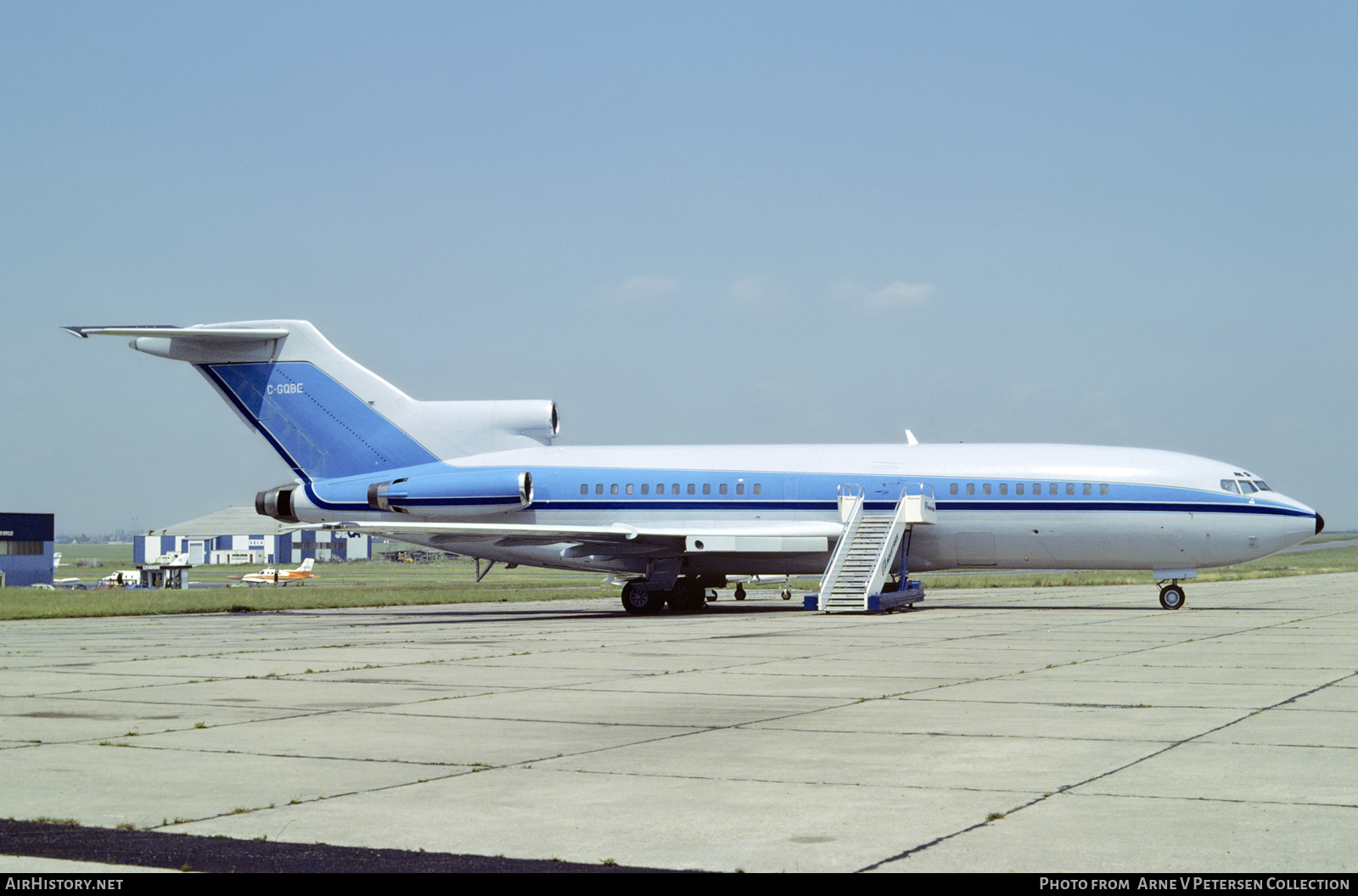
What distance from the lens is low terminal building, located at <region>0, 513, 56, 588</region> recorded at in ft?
283

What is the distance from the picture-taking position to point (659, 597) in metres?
34.7

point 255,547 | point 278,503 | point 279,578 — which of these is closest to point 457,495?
point 278,503

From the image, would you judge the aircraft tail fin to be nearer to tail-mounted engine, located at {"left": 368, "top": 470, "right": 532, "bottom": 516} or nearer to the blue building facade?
tail-mounted engine, located at {"left": 368, "top": 470, "right": 532, "bottom": 516}

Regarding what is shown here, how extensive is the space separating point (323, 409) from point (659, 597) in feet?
35.0

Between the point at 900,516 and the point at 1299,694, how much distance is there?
1813 cm

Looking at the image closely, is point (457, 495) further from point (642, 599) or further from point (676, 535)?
point (676, 535)

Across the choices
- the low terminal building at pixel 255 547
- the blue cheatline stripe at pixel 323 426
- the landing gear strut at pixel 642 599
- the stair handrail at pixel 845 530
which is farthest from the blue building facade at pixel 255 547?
the stair handrail at pixel 845 530

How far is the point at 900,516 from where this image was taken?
32.0 meters

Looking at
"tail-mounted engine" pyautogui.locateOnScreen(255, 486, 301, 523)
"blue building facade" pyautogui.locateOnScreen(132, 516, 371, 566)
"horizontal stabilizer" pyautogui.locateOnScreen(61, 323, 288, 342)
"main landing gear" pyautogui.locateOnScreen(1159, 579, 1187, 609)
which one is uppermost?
"horizontal stabilizer" pyautogui.locateOnScreen(61, 323, 288, 342)

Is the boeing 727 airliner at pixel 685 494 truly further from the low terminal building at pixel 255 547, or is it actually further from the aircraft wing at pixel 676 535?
the low terminal building at pixel 255 547

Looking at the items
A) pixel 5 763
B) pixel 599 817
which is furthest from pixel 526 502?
pixel 599 817

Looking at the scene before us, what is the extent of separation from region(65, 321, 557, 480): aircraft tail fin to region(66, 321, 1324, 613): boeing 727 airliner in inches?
2.0

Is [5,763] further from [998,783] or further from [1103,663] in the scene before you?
[1103,663]

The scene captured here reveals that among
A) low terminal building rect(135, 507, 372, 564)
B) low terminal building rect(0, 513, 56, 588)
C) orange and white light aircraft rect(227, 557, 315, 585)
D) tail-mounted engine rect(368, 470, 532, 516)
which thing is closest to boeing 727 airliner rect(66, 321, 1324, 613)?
tail-mounted engine rect(368, 470, 532, 516)
